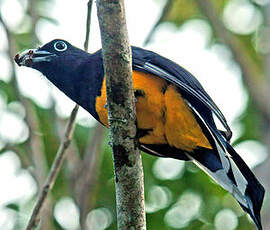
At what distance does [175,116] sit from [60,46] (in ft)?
4.57

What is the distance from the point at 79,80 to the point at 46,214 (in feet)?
4.29

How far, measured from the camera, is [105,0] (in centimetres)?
418

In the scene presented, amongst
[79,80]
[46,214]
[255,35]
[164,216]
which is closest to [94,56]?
[79,80]

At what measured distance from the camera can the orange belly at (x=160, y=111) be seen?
5387 millimetres

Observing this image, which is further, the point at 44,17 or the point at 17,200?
the point at 44,17

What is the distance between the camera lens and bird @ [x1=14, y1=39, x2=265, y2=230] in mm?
5285

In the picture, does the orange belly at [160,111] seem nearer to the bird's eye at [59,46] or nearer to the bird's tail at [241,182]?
the bird's tail at [241,182]

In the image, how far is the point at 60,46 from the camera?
6.16m

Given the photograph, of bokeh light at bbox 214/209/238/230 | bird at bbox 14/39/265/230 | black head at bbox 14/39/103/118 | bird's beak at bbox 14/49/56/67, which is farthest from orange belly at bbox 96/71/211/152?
bokeh light at bbox 214/209/238/230

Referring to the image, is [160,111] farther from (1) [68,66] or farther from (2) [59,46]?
(2) [59,46]

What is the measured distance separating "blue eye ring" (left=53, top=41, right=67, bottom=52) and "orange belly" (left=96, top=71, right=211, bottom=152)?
0.86 metres

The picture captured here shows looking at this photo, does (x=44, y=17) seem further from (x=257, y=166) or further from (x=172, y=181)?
(x=257, y=166)

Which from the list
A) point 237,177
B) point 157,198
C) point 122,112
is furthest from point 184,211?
point 122,112

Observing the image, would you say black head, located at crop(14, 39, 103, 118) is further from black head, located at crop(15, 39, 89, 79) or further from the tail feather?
the tail feather
